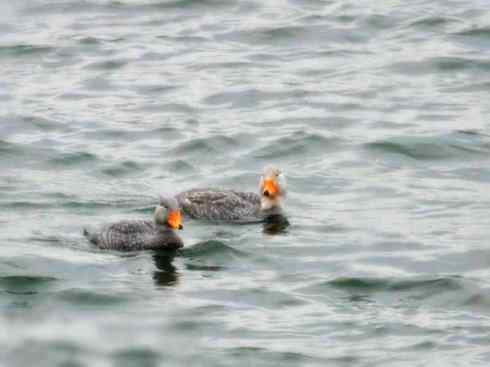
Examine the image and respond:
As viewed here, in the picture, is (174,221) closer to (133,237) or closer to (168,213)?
(168,213)

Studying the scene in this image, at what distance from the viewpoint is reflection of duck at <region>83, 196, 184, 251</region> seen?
1716 centimetres

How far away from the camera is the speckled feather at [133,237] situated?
17.1 metres

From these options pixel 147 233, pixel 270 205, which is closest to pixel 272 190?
pixel 270 205

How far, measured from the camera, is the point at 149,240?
1734 cm

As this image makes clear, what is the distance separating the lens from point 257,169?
67.8 ft

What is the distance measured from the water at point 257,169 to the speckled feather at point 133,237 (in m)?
0.15

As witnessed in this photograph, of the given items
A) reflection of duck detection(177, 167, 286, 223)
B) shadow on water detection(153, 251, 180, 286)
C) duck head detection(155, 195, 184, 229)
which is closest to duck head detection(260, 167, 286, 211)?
reflection of duck detection(177, 167, 286, 223)

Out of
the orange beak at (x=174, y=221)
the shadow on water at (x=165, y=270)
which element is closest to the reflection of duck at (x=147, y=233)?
the orange beak at (x=174, y=221)

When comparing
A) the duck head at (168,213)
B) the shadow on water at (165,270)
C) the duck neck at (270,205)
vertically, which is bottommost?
the shadow on water at (165,270)

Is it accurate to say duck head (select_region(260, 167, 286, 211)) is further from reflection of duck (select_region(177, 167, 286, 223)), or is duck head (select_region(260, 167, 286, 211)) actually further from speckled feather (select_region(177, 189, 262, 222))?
speckled feather (select_region(177, 189, 262, 222))

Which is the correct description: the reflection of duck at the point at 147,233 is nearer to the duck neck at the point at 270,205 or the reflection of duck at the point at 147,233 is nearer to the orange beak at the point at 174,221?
the orange beak at the point at 174,221

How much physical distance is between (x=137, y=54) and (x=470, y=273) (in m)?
10.3

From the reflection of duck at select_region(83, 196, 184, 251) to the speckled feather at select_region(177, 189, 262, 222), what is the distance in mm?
968

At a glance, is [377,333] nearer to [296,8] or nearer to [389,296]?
[389,296]
